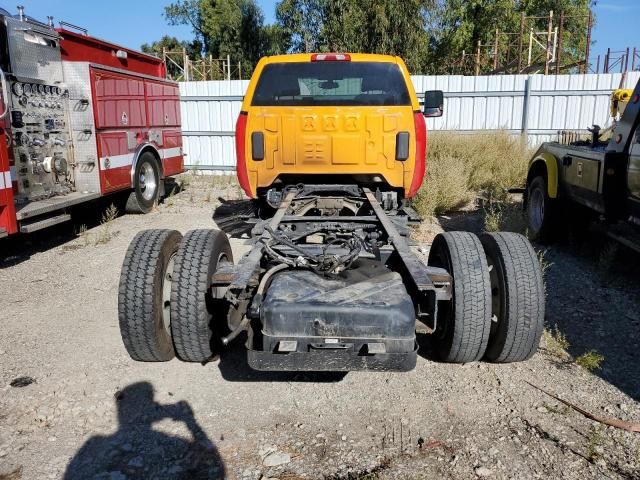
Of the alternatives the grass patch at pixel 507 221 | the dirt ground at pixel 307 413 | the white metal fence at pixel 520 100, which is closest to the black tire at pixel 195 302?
the dirt ground at pixel 307 413

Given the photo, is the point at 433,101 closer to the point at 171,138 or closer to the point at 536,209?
the point at 536,209

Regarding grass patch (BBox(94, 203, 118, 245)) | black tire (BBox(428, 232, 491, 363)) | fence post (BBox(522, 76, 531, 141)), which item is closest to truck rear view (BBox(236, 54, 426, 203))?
black tire (BBox(428, 232, 491, 363))

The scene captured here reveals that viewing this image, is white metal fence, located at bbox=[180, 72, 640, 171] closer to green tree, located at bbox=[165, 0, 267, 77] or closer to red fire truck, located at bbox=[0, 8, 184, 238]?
red fire truck, located at bbox=[0, 8, 184, 238]

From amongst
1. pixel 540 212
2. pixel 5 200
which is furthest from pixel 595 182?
pixel 5 200

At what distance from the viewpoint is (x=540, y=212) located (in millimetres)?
6941

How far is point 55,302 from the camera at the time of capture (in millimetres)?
5008

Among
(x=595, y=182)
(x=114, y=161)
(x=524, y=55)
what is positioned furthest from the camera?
(x=524, y=55)

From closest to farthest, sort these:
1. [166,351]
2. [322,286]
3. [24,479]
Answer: [24,479]
[322,286]
[166,351]

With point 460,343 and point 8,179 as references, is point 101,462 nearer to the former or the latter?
point 460,343

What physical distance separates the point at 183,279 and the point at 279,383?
0.88m

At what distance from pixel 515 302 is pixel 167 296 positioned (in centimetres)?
222

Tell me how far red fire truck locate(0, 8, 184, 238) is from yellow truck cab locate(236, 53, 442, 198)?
243 cm

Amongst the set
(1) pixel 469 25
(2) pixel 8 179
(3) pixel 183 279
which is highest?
(1) pixel 469 25

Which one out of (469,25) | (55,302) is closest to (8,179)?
(55,302)
